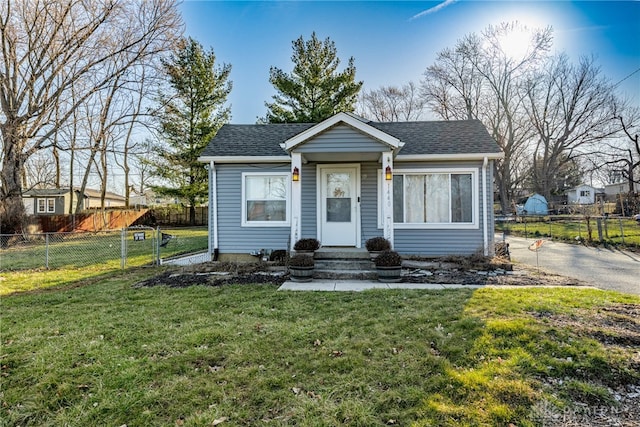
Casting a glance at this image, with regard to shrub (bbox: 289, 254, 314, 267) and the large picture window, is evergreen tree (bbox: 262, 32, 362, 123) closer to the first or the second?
the large picture window

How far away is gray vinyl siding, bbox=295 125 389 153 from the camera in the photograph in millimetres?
7516

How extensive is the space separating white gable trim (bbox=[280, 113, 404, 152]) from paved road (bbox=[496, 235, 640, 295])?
492cm

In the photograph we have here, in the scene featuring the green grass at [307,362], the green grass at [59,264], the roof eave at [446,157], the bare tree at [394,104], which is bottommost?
the green grass at [307,362]

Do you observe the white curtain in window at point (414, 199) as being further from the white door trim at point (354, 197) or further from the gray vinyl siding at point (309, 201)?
the gray vinyl siding at point (309, 201)

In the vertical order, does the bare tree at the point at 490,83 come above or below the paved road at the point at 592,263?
above

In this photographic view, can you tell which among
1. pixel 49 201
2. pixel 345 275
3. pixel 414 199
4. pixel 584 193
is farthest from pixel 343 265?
pixel 584 193

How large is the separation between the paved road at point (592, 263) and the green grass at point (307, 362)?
2.32 m

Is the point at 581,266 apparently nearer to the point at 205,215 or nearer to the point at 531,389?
the point at 531,389

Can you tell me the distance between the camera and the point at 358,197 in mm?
8828

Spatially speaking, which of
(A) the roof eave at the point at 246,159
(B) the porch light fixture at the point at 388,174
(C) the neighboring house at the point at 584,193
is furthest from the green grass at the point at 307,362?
(C) the neighboring house at the point at 584,193

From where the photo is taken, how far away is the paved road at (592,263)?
6.66 meters

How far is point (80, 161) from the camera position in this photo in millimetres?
24766

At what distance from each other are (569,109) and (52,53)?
38.4 meters

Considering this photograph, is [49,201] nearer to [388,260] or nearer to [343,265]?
[343,265]
